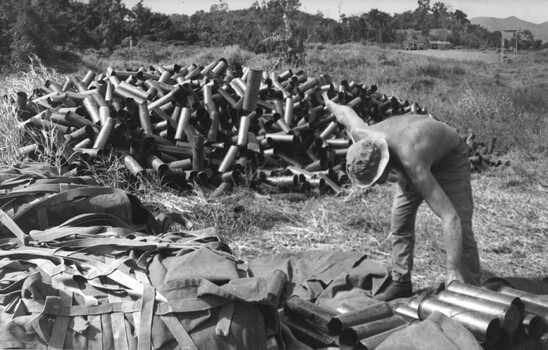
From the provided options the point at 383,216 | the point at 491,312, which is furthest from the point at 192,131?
the point at 491,312

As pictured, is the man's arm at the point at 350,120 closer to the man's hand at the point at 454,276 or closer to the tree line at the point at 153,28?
the man's hand at the point at 454,276

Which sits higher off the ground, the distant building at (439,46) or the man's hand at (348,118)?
the distant building at (439,46)

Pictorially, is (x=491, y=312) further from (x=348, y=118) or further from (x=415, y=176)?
(x=348, y=118)

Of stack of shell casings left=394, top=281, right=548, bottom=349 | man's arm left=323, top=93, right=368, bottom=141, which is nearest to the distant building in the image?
man's arm left=323, top=93, right=368, bottom=141

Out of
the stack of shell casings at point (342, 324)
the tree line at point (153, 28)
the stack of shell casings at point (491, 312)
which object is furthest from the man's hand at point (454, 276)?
the tree line at point (153, 28)

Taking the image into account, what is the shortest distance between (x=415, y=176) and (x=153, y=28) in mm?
34845

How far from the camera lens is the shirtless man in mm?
4410

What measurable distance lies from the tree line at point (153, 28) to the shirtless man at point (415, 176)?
16278mm

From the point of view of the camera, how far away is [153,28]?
3722 cm

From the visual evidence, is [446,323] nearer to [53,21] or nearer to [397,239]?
[397,239]

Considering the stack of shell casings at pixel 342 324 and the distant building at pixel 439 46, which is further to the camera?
the distant building at pixel 439 46

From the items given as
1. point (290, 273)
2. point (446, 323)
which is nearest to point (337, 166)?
point (290, 273)

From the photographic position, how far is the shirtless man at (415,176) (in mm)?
4410

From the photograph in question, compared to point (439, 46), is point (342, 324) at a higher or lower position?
lower
